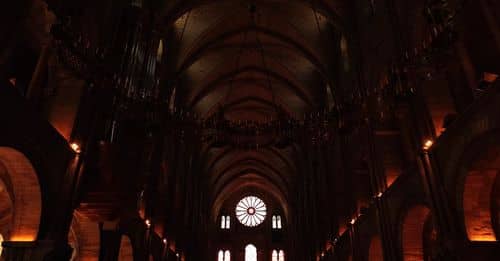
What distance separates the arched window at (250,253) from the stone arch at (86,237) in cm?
3352

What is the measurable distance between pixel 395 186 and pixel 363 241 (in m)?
4.41

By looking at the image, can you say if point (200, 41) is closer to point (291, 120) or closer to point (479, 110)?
point (291, 120)

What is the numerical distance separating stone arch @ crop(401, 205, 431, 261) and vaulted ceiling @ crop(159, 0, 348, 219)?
6.52 m

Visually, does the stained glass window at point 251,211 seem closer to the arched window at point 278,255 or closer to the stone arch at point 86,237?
the arched window at point 278,255

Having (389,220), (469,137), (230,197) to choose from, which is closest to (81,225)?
(389,220)

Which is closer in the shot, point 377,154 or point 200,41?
point 377,154

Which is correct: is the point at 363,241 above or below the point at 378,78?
below

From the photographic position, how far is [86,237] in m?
13.5

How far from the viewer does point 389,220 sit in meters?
14.1

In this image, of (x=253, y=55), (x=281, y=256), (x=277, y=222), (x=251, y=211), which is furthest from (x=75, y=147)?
(x=277, y=222)

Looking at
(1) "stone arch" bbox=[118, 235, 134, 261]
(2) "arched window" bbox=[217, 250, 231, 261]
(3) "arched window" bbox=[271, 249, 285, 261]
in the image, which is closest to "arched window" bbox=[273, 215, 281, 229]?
(3) "arched window" bbox=[271, 249, 285, 261]

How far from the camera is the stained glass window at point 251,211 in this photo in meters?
47.1

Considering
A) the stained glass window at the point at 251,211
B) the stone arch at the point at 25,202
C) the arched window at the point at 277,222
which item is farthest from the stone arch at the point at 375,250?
the stained glass window at the point at 251,211

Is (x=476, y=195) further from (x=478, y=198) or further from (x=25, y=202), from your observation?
(x=25, y=202)
